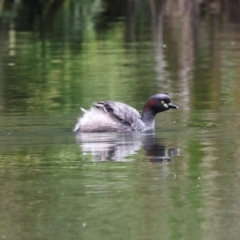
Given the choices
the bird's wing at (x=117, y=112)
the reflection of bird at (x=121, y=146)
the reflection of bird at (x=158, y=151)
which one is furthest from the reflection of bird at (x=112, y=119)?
the reflection of bird at (x=158, y=151)

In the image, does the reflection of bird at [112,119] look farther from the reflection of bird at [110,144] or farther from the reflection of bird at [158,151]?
the reflection of bird at [158,151]

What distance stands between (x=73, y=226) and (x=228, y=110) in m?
6.59

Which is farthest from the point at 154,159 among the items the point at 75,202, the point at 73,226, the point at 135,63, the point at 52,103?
the point at 135,63

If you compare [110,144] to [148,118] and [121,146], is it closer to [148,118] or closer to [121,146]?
[121,146]

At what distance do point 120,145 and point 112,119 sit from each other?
3.57 ft

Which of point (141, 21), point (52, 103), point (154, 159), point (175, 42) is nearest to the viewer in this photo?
point (154, 159)

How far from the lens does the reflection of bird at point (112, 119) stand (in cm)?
1286

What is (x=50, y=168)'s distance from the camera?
34.3 ft

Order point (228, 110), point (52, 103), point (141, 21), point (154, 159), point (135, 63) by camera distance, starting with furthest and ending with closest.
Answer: point (141, 21) → point (135, 63) → point (52, 103) → point (228, 110) → point (154, 159)

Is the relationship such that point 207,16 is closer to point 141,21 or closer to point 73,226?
point 141,21

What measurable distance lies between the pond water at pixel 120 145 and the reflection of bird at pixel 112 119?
162 mm

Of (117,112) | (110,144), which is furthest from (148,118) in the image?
(110,144)

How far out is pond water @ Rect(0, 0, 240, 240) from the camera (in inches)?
325

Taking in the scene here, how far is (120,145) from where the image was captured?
11984mm
